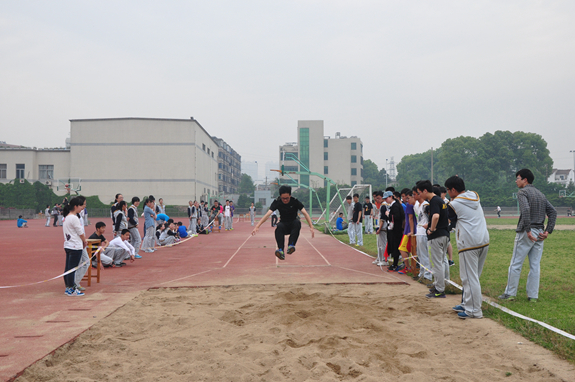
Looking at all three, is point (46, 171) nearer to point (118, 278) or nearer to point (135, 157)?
point (135, 157)

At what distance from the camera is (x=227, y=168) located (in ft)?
332

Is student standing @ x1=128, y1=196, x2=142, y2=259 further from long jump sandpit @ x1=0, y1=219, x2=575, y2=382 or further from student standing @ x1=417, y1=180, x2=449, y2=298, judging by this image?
student standing @ x1=417, y1=180, x2=449, y2=298

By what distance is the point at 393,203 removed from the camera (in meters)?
9.95

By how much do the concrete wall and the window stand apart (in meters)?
4.27

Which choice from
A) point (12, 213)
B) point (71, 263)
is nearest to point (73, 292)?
point (71, 263)

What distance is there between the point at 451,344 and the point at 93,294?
244 inches

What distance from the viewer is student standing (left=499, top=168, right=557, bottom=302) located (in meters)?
6.35

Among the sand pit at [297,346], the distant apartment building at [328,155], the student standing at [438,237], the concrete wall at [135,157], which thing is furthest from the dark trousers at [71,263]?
the distant apartment building at [328,155]

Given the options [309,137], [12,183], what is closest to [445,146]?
[309,137]

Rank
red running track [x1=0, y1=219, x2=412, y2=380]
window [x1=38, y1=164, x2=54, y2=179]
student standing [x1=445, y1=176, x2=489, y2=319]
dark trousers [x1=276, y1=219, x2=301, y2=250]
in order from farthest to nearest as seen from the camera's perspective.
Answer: window [x1=38, y1=164, x2=54, y2=179]
dark trousers [x1=276, y1=219, x2=301, y2=250]
student standing [x1=445, y1=176, x2=489, y2=319]
red running track [x1=0, y1=219, x2=412, y2=380]

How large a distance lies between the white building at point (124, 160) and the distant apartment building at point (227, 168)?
105 feet

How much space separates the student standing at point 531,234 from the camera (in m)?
6.35

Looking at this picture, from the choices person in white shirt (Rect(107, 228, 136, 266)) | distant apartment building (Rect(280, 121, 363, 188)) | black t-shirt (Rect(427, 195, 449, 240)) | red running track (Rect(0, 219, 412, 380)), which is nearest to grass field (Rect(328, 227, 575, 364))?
black t-shirt (Rect(427, 195, 449, 240))

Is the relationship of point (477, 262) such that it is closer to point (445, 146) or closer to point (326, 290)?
point (326, 290)
